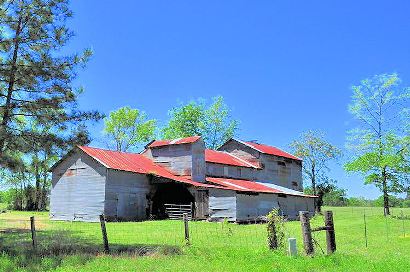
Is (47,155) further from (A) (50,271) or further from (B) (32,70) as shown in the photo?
(A) (50,271)

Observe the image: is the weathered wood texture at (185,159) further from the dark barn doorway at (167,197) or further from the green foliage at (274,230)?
the green foliage at (274,230)

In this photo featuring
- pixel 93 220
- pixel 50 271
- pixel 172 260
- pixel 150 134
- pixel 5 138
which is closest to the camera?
pixel 50 271

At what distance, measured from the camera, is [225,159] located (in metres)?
58.5

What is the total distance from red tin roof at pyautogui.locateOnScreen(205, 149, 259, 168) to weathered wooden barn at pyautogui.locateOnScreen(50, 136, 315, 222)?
56 centimetres

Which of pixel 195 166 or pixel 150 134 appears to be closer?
pixel 195 166

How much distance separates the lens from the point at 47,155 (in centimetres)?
2022

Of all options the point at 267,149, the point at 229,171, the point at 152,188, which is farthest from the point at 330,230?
the point at 267,149

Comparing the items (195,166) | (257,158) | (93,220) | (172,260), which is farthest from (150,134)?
(172,260)

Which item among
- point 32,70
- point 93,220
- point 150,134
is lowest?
point 93,220

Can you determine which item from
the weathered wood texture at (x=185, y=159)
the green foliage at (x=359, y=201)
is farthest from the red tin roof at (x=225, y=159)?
the green foliage at (x=359, y=201)

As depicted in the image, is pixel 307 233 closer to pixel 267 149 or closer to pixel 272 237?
pixel 272 237

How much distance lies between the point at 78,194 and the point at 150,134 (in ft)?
132

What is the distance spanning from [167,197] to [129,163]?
17.9 feet

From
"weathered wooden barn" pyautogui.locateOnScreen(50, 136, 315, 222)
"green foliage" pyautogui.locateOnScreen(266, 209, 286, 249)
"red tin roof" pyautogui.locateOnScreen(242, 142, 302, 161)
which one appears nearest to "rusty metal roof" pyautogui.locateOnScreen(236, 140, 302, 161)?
"red tin roof" pyautogui.locateOnScreen(242, 142, 302, 161)
